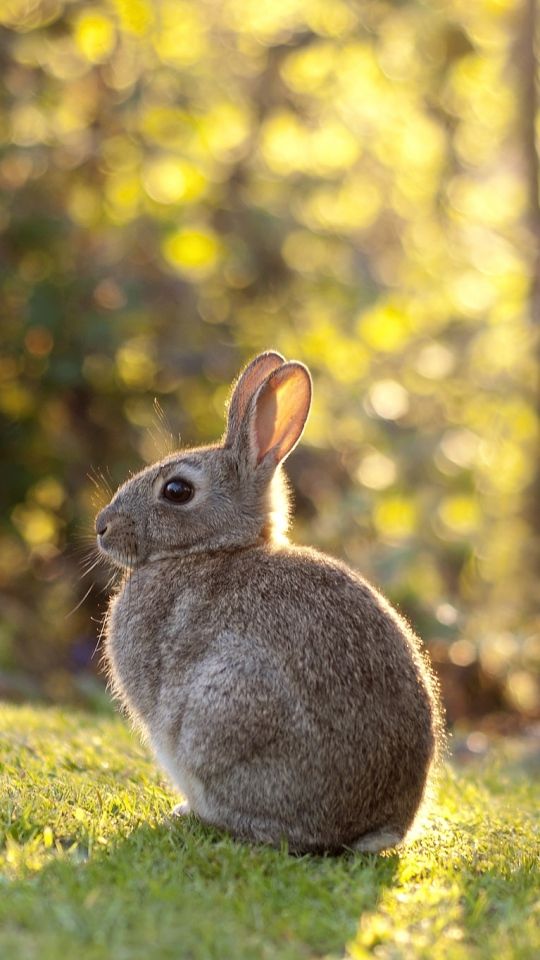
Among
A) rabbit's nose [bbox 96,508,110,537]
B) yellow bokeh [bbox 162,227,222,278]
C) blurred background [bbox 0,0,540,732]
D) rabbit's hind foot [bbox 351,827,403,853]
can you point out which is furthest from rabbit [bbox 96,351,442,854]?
yellow bokeh [bbox 162,227,222,278]

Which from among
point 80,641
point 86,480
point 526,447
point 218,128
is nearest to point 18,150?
point 218,128

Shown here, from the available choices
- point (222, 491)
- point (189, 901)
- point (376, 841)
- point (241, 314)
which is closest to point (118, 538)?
point (222, 491)

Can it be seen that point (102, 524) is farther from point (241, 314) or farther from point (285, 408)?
point (241, 314)

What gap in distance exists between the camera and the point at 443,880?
4090 mm

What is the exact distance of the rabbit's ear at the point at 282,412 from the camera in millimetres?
4977

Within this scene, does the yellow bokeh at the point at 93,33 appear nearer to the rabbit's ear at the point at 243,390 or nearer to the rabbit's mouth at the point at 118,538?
the rabbit's ear at the point at 243,390

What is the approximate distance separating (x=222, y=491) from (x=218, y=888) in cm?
177

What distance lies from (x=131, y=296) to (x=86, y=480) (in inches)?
58.6

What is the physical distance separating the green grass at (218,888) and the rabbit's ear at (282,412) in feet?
4.87

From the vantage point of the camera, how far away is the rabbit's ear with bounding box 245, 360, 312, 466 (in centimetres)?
498

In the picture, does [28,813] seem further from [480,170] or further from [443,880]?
[480,170]

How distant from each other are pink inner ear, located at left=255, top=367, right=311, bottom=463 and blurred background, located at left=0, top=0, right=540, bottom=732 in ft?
13.2

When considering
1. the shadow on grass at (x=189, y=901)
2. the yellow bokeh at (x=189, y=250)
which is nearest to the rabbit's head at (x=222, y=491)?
the shadow on grass at (x=189, y=901)

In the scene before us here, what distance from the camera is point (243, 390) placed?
16.9ft
